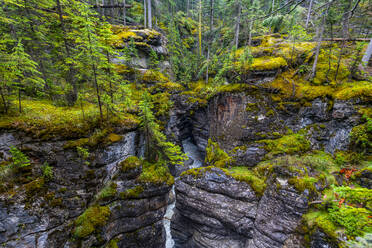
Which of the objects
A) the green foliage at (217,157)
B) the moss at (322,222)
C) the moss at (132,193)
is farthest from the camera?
the green foliage at (217,157)

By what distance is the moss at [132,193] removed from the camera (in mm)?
9414

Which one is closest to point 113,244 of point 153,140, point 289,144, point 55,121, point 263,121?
point 153,140

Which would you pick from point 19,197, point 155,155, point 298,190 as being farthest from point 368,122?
point 19,197

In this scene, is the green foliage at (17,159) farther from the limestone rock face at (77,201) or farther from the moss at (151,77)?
the moss at (151,77)

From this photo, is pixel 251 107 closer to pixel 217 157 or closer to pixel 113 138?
pixel 217 157

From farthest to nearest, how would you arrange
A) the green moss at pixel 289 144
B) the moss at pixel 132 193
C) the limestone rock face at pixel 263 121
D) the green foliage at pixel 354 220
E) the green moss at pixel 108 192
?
the green moss at pixel 289 144, the limestone rock face at pixel 263 121, the moss at pixel 132 193, the green moss at pixel 108 192, the green foliage at pixel 354 220

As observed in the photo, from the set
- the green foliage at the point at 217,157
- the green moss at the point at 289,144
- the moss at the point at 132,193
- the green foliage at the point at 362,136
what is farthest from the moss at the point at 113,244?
the green foliage at the point at 362,136

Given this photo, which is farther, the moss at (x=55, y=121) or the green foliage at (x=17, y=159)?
the moss at (x=55, y=121)

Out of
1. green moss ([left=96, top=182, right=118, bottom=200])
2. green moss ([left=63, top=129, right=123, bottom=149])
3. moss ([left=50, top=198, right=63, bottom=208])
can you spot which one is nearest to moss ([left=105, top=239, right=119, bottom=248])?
green moss ([left=96, top=182, right=118, bottom=200])

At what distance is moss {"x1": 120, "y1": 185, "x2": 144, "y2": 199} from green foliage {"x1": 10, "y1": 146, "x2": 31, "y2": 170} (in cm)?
511

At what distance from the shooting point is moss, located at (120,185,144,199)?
941cm

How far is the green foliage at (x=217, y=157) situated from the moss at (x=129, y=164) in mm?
6870

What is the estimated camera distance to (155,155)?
11.4 m

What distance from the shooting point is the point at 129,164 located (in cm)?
991
